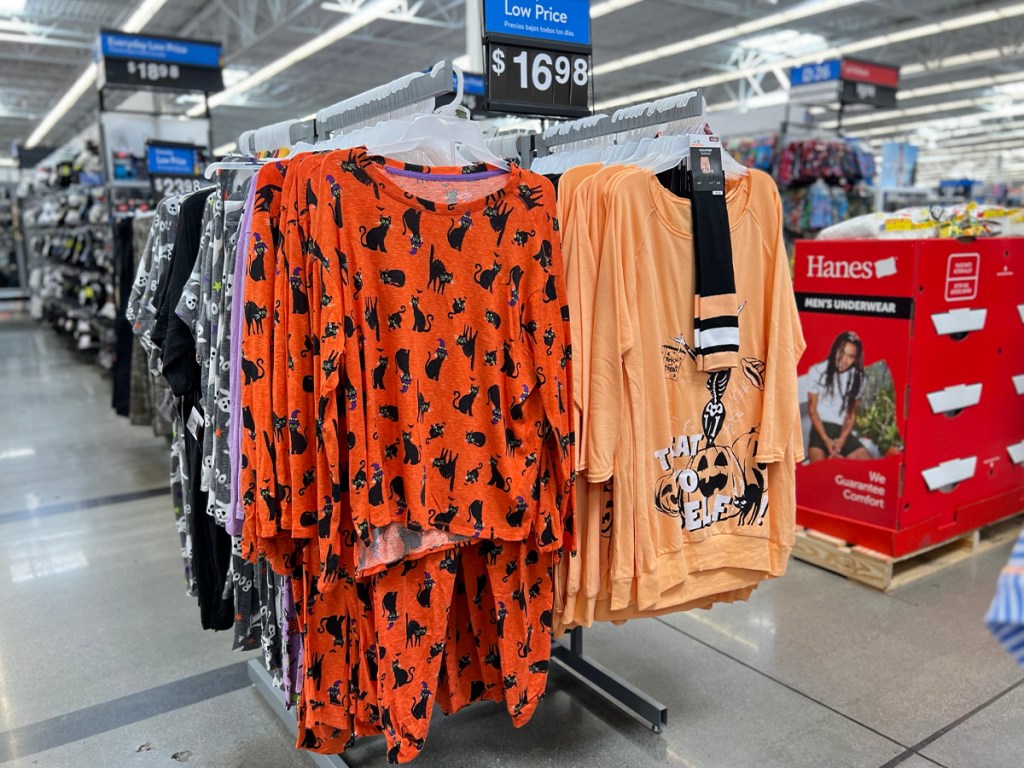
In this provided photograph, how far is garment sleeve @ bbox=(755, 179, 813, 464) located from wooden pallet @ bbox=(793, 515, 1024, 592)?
169 centimetres

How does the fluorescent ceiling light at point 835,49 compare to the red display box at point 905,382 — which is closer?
the red display box at point 905,382

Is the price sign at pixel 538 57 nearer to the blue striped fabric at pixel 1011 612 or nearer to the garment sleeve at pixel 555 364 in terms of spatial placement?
the garment sleeve at pixel 555 364

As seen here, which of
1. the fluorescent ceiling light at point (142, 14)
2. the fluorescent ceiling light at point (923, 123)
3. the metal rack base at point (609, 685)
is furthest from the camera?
the fluorescent ceiling light at point (923, 123)

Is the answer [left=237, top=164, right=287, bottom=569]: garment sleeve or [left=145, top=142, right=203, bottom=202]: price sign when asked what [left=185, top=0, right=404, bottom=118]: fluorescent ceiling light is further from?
[left=237, top=164, right=287, bottom=569]: garment sleeve

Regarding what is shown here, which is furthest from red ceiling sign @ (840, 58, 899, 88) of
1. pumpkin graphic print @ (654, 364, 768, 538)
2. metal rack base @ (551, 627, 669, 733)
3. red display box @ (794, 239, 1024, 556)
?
metal rack base @ (551, 627, 669, 733)

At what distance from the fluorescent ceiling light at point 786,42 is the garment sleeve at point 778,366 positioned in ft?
43.5

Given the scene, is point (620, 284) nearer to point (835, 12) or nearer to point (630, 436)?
point (630, 436)

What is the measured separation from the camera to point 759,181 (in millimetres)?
2049

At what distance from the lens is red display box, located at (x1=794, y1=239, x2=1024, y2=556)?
333cm

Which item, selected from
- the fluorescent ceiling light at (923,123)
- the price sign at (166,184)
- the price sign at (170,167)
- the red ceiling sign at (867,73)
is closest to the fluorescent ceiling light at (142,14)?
the price sign at (170,167)

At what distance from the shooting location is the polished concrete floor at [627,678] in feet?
7.65

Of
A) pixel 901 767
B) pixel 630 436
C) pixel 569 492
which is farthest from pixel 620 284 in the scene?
pixel 901 767

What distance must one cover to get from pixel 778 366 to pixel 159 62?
690 centimetres

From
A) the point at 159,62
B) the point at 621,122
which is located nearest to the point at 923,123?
the point at 159,62
